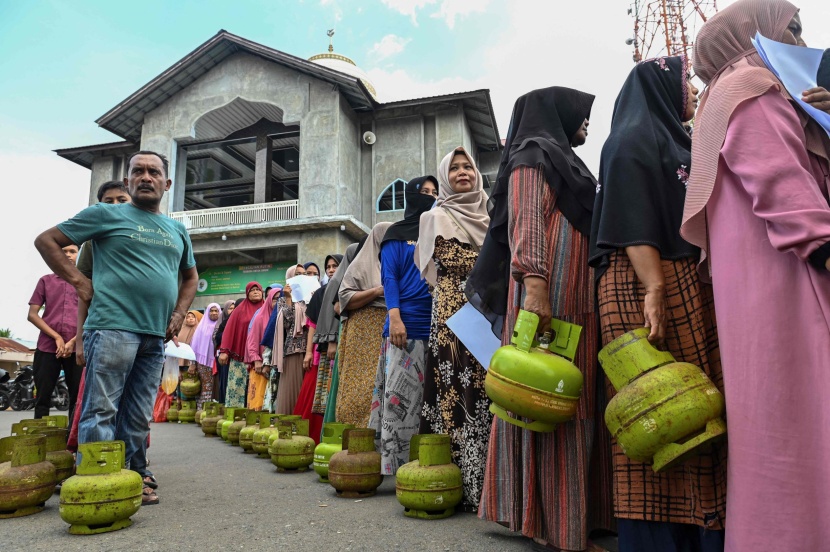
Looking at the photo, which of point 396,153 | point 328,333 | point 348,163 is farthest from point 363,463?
point 396,153

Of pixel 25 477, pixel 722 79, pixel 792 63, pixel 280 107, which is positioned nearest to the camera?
pixel 792 63

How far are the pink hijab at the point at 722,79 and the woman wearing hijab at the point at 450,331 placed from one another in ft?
4.45

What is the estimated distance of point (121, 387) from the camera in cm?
288

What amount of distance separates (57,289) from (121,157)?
638 inches

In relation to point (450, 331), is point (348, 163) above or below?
above

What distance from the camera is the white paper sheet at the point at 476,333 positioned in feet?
8.04

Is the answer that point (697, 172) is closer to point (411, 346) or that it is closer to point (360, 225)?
point (411, 346)

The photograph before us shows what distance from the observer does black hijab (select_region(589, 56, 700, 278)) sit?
170 cm

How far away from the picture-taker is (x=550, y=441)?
1.97m

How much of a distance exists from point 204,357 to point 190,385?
1.57 feet

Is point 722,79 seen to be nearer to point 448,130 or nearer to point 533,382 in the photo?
point 533,382

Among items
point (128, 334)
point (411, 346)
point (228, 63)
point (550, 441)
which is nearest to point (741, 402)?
point (550, 441)

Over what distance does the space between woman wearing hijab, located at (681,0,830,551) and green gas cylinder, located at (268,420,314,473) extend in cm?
294

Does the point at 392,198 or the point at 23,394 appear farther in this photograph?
the point at 392,198
